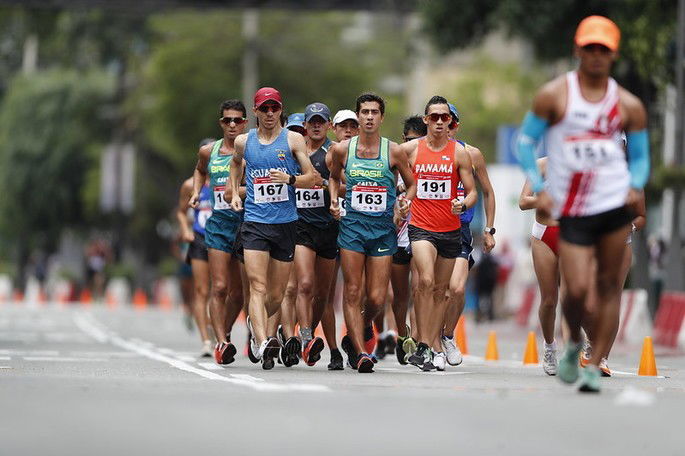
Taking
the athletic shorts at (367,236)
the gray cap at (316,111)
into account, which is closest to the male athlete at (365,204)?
the athletic shorts at (367,236)

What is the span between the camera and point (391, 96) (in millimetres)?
89812

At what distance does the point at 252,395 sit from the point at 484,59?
61775mm

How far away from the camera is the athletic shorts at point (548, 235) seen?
15.8 metres

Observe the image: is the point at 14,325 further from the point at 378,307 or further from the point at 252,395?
the point at 252,395

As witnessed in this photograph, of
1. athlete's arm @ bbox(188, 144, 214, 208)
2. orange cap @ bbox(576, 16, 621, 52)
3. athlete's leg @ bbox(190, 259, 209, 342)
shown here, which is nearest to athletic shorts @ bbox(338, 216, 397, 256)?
athlete's arm @ bbox(188, 144, 214, 208)

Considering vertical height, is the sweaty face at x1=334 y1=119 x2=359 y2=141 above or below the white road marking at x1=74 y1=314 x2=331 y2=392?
above

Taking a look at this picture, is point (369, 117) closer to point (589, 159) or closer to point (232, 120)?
point (232, 120)

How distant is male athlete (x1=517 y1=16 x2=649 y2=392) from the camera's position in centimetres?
1227

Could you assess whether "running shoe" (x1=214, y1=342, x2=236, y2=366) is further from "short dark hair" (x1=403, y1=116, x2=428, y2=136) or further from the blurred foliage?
the blurred foliage

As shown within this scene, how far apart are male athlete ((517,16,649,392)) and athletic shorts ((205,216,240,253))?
5886mm

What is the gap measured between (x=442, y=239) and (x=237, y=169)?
178cm

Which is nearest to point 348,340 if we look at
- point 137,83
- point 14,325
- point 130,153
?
point 14,325

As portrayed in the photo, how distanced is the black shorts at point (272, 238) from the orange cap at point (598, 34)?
4.76 meters

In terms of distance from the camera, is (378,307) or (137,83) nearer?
(378,307)
